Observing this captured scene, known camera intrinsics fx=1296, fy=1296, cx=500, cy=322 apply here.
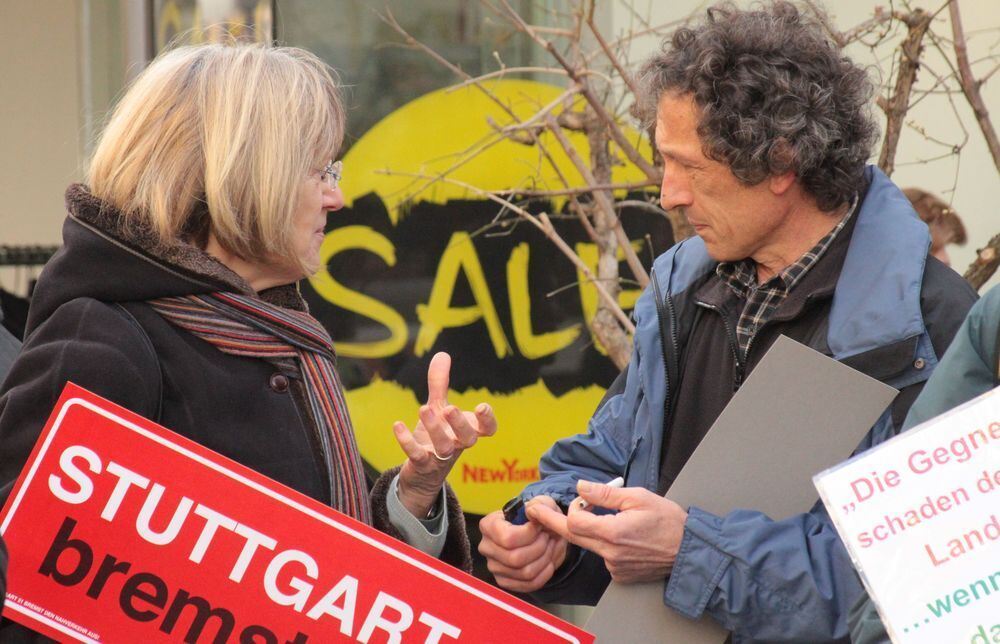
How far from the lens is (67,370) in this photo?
1.82m

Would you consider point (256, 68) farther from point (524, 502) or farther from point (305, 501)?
point (524, 502)

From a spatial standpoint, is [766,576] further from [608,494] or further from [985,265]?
[985,265]

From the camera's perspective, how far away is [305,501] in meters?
1.90

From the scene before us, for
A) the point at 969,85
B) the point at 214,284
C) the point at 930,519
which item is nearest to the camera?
the point at 930,519

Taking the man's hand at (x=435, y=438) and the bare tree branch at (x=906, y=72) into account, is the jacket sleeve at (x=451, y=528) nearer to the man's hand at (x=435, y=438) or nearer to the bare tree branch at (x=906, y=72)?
the man's hand at (x=435, y=438)

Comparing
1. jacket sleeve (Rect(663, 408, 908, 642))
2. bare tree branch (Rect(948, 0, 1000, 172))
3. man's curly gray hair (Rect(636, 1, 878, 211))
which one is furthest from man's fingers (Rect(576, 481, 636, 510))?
bare tree branch (Rect(948, 0, 1000, 172))

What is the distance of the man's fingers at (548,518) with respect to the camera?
2.21 meters

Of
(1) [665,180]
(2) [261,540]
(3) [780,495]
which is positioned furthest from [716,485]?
(2) [261,540]

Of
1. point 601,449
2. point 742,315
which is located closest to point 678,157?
point 742,315

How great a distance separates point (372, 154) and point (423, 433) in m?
2.42

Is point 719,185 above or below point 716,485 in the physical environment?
above

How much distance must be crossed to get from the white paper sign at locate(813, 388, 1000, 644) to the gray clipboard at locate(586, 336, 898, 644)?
0.46 meters

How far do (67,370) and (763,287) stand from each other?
120 centimetres

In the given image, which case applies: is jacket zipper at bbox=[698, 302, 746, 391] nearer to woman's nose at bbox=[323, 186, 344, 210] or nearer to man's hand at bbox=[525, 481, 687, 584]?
man's hand at bbox=[525, 481, 687, 584]
